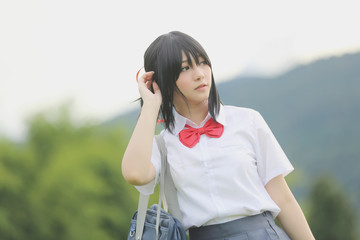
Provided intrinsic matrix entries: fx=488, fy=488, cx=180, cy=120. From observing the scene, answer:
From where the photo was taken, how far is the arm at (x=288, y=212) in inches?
81.4

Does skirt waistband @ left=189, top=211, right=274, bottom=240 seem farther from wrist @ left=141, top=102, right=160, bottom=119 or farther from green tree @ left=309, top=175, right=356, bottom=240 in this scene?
green tree @ left=309, top=175, right=356, bottom=240

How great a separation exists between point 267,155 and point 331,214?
38.2ft

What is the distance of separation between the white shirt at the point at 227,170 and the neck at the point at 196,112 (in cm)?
11

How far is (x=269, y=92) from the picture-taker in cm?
7169

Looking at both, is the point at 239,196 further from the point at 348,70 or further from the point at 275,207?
the point at 348,70

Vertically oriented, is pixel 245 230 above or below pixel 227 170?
below

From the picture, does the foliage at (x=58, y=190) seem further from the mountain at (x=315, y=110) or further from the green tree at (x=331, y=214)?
the mountain at (x=315, y=110)

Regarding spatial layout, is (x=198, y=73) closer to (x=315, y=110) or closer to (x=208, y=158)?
(x=208, y=158)

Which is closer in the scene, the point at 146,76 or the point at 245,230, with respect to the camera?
the point at 245,230

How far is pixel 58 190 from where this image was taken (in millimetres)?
10695

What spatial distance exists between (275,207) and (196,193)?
13.4 inches

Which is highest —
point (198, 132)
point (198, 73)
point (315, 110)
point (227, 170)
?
point (198, 73)

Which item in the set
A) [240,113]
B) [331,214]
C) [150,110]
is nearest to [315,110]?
[331,214]

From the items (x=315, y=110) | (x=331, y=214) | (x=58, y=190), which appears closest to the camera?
(x=58, y=190)
